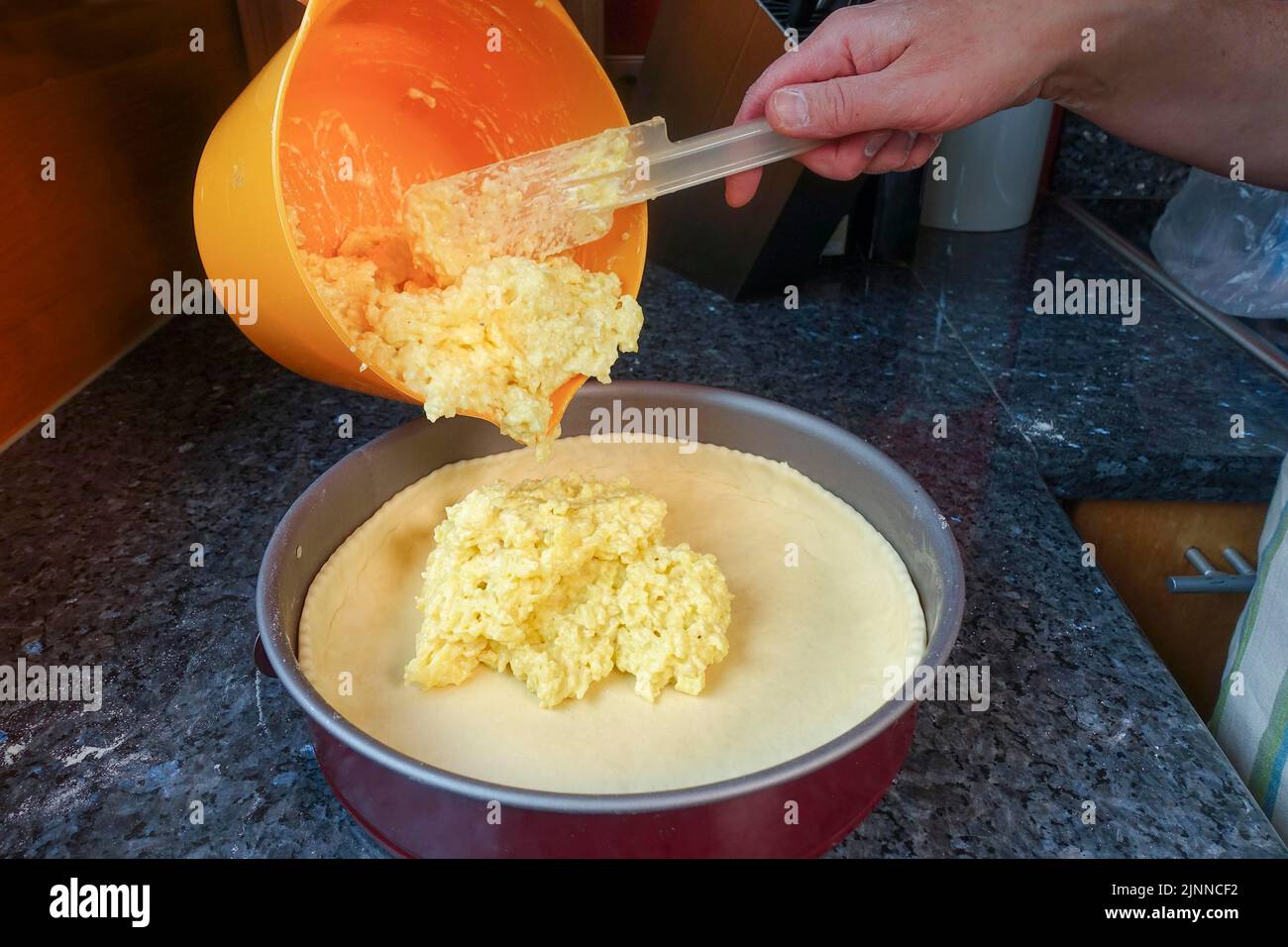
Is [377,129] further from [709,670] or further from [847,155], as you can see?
[709,670]

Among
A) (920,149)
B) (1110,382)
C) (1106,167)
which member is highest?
(1106,167)

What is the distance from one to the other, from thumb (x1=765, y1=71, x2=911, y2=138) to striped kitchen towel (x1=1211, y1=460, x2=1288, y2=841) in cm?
53

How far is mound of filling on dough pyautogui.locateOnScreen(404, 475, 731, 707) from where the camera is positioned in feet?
2.77

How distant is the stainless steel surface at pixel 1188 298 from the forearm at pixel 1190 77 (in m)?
0.36

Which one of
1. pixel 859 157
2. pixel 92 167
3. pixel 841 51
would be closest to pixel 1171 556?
pixel 859 157

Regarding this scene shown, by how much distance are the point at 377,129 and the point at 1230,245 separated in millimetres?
1382

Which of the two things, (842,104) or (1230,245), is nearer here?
(842,104)

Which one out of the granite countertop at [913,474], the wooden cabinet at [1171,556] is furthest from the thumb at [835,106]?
the wooden cabinet at [1171,556]

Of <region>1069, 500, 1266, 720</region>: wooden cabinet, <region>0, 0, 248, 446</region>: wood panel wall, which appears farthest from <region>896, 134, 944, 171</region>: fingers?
<region>0, 0, 248, 446</region>: wood panel wall

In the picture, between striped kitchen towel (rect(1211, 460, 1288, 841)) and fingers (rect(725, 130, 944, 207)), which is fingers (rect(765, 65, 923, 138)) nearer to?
fingers (rect(725, 130, 944, 207))

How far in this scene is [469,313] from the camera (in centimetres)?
85
